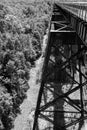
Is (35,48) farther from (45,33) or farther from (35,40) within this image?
(45,33)

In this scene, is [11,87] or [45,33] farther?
[45,33]

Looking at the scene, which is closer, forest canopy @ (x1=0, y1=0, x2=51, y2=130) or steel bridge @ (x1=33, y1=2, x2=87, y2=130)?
steel bridge @ (x1=33, y1=2, x2=87, y2=130)

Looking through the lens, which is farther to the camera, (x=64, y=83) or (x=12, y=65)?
(x=64, y=83)

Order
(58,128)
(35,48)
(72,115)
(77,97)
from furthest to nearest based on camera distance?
(35,48) < (77,97) < (72,115) < (58,128)

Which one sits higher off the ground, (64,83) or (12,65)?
(12,65)

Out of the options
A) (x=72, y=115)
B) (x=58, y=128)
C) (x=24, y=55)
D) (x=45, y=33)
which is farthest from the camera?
(x=45, y=33)

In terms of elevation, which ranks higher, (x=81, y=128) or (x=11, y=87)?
(x=11, y=87)

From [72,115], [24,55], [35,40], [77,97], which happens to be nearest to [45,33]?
[35,40]

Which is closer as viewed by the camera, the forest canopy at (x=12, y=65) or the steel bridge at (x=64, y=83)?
the steel bridge at (x=64, y=83)
